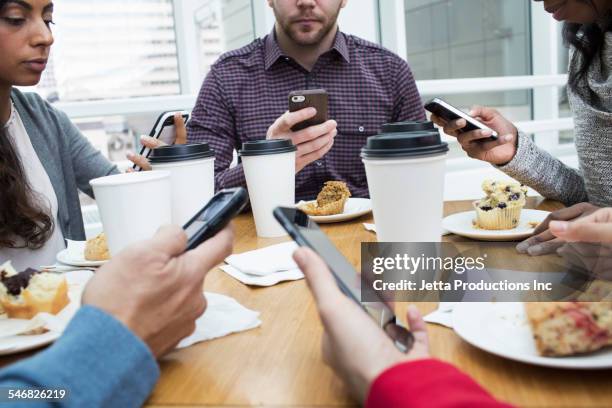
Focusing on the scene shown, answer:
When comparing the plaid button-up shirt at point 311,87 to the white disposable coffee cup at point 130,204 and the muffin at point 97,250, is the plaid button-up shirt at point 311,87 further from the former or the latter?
the white disposable coffee cup at point 130,204

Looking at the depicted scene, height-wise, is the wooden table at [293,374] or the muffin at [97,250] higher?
the muffin at [97,250]

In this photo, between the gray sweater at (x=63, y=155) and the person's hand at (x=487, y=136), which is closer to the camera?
the person's hand at (x=487, y=136)

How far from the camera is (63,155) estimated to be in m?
1.55

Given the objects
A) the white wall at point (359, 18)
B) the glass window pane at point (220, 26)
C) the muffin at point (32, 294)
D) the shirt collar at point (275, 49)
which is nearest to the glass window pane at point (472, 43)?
the white wall at point (359, 18)

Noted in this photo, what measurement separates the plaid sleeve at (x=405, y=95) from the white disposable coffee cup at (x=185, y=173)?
1.03 m

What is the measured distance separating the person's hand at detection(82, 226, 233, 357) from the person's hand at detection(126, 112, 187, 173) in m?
0.50

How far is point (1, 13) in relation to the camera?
4.00ft

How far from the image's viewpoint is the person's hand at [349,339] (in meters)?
0.45

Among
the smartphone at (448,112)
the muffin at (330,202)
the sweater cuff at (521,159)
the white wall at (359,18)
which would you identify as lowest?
the muffin at (330,202)

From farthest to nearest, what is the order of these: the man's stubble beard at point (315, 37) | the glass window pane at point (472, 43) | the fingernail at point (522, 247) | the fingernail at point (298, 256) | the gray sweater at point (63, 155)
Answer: the glass window pane at point (472, 43), the man's stubble beard at point (315, 37), the gray sweater at point (63, 155), the fingernail at point (522, 247), the fingernail at point (298, 256)

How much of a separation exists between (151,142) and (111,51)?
1.37m

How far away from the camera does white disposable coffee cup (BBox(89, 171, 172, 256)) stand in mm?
765

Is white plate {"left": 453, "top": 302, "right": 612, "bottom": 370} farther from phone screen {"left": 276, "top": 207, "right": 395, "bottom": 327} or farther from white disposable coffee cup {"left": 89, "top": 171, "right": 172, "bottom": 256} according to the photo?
white disposable coffee cup {"left": 89, "top": 171, "right": 172, "bottom": 256}

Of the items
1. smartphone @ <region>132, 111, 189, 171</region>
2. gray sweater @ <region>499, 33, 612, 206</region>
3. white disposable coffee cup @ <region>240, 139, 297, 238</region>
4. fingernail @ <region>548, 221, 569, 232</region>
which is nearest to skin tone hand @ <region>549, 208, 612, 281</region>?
fingernail @ <region>548, 221, 569, 232</region>
